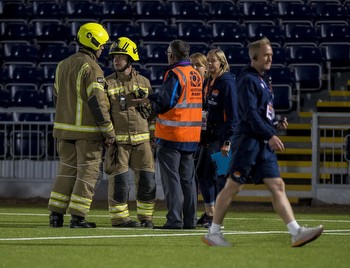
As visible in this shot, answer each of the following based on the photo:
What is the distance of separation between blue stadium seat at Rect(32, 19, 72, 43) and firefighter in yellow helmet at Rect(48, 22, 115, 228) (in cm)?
1155

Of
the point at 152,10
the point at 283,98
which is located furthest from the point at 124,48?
the point at 152,10

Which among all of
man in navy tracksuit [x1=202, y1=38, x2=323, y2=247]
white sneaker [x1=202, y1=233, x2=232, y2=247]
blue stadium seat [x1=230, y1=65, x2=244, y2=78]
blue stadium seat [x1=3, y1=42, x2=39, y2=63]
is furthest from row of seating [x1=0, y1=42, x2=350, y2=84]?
white sneaker [x1=202, y1=233, x2=232, y2=247]

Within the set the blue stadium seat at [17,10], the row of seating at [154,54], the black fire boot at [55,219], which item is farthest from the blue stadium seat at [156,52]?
the black fire boot at [55,219]

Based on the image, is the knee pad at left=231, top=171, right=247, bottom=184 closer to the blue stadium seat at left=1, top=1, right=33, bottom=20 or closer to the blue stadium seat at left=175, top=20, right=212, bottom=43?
the blue stadium seat at left=175, top=20, right=212, bottom=43

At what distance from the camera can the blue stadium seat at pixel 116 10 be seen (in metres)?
23.8

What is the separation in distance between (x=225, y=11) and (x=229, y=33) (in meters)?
0.98

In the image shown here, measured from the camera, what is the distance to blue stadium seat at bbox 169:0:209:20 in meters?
23.6

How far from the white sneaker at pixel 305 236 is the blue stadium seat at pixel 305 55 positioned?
12303 mm

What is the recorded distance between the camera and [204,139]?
497 inches

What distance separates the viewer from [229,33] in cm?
2277

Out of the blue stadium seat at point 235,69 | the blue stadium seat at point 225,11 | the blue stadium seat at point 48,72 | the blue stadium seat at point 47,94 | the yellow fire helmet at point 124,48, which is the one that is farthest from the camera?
the blue stadium seat at point 225,11

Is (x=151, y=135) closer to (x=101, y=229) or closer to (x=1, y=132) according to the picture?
(x=101, y=229)

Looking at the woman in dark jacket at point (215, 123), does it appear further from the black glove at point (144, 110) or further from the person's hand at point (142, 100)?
the person's hand at point (142, 100)

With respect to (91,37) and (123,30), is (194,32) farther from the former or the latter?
(91,37)
